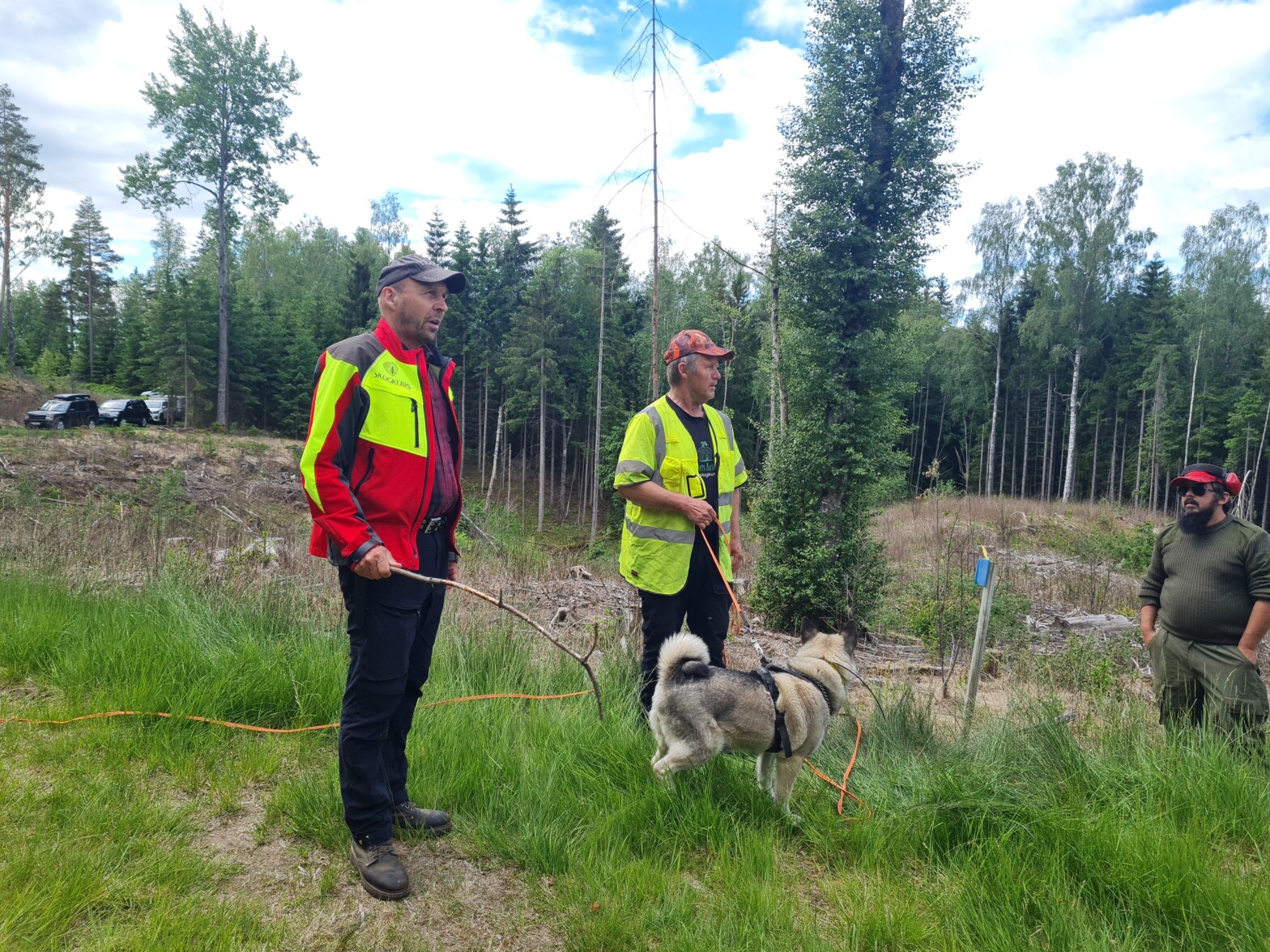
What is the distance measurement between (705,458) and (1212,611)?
3.41 m

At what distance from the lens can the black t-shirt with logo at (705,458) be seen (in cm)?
388

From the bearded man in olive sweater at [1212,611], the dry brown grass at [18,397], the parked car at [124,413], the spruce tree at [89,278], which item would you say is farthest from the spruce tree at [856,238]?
the spruce tree at [89,278]

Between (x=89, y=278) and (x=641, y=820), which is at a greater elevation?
(x=89, y=278)

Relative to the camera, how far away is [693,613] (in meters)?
3.97

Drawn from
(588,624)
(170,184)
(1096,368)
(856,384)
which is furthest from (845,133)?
(1096,368)

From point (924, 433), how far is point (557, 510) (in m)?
27.2

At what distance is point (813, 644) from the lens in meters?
3.64

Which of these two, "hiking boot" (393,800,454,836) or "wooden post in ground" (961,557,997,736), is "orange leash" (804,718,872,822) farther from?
"hiking boot" (393,800,454,836)

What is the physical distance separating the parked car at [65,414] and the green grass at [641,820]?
2537 centimetres

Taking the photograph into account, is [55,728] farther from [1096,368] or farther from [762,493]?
[1096,368]

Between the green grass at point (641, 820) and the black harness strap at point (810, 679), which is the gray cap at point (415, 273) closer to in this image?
the green grass at point (641, 820)

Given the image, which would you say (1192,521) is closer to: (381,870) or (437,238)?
(381,870)

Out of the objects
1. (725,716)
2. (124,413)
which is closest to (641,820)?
(725,716)

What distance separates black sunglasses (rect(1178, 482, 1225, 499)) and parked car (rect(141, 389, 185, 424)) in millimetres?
37231
